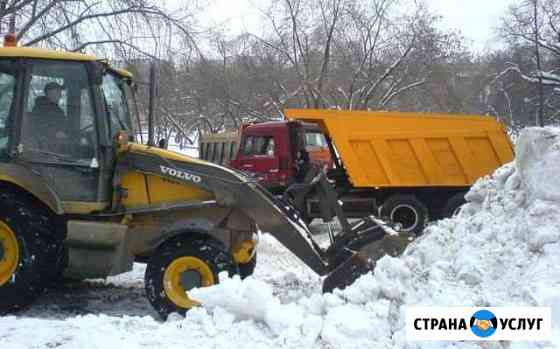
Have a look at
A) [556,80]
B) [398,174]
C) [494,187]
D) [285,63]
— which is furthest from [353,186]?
[556,80]

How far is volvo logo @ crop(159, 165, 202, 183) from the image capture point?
5.91m

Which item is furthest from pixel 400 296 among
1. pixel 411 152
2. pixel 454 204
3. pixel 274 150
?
pixel 274 150

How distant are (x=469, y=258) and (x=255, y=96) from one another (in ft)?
74.8

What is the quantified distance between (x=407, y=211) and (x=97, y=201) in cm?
704

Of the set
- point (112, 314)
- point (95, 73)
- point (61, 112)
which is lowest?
point (112, 314)

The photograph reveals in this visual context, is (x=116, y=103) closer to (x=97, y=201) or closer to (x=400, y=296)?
(x=97, y=201)

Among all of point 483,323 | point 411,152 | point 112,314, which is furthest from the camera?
point 411,152

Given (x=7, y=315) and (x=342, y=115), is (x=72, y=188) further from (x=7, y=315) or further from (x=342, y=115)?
(x=342, y=115)

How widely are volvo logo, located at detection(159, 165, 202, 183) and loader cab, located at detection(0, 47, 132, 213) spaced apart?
23.1 inches

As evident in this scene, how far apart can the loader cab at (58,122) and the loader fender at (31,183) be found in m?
0.04

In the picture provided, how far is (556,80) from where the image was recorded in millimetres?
28297

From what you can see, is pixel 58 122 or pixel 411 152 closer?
pixel 58 122

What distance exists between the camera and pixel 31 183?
18.2ft

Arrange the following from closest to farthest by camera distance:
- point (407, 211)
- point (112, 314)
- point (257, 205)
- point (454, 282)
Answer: point (454, 282), point (112, 314), point (257, 205), point (407, 211)
